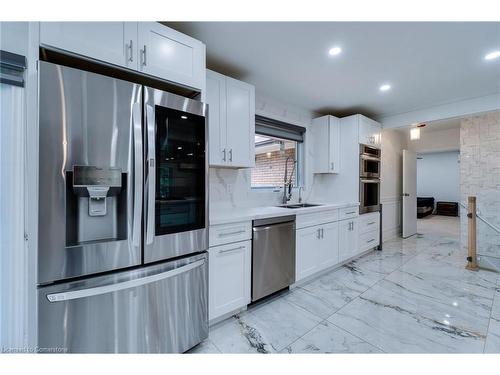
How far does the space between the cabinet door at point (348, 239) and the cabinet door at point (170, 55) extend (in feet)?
8.68

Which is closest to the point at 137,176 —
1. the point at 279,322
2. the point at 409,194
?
the point at 279,322

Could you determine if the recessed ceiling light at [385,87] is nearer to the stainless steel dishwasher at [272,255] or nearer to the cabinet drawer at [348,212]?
the cabinet drawer at [348,212]

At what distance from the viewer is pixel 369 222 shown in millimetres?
3799

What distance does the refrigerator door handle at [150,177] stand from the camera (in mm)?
1350

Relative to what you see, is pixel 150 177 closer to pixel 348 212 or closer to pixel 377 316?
pixel 377 316

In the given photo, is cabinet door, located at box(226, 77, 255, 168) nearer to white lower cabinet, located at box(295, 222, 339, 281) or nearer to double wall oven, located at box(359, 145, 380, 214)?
white lower cabinet, located at box(295, 222, 339, 281)

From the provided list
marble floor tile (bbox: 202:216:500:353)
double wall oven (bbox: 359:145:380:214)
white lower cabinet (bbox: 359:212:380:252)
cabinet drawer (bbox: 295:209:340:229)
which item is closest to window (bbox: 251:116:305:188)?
cabinet drawer (bbox: 295:209:340:229)

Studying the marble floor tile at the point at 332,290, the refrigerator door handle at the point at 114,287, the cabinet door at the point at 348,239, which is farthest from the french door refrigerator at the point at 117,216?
the cabinet door at the point at 348,239

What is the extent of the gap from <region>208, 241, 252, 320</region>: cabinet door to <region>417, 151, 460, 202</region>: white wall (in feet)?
30.3

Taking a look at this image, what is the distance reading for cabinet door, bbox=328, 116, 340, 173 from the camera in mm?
3596
